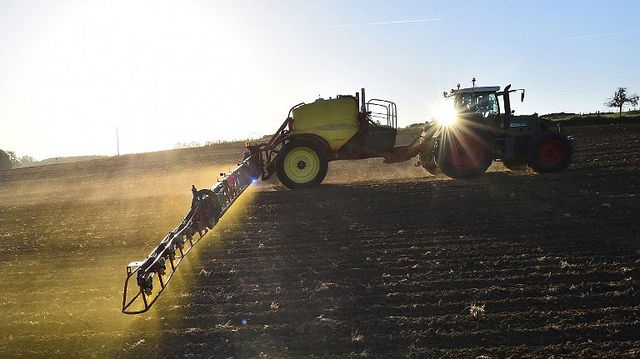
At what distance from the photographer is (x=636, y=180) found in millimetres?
10203

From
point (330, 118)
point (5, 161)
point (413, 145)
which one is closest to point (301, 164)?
point (330, 118)

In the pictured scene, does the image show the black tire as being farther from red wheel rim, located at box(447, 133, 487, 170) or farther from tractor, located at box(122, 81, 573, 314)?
red wheel rim, located at box(447, 133, 487, 170)

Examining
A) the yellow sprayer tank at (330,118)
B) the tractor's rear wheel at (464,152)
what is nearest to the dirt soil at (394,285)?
the tractor's rear wheel at (464,152)

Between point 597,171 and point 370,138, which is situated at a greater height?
point 370,138

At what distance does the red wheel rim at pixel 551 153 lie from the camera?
38.9 ft

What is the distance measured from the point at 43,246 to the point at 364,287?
22.7ft

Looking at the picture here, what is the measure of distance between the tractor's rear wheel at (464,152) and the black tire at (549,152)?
1.14 m

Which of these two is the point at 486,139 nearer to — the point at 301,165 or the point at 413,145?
the point at 413,145

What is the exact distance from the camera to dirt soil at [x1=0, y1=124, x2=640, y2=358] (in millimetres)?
4652

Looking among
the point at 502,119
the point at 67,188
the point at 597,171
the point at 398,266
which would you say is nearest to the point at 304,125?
the point at 502,119

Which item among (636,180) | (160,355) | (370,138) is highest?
(370,138)

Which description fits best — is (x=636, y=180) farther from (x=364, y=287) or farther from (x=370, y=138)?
(x=364, y=287)

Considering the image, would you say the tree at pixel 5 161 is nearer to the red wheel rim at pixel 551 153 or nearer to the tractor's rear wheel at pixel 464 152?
the tractor's rear wheel at pixel 464 152

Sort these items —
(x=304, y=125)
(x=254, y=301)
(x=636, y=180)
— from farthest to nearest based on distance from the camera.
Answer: (x=304, y=125) → (x=636, y=180) → (x=254, y=301)
